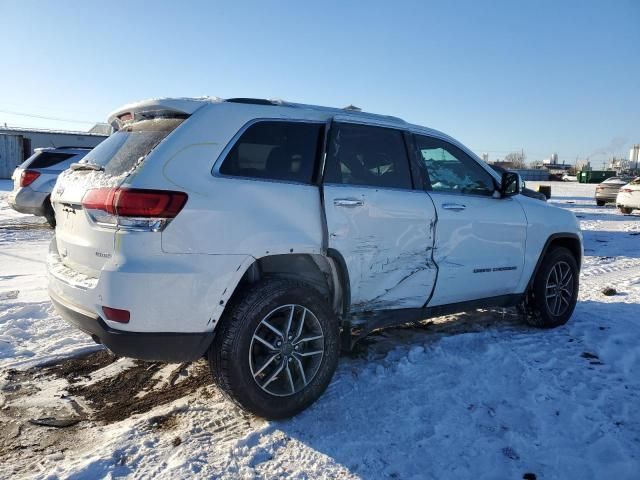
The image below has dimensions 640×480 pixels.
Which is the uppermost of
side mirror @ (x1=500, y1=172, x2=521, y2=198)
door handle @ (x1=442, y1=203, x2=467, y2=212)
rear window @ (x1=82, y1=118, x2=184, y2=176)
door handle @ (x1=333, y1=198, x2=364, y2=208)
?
rear window @ (x1=82, y1=118, x2=184, y2=176)

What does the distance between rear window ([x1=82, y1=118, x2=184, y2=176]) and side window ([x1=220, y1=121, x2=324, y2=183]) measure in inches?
16.3

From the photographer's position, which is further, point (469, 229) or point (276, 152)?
point (469, 229)

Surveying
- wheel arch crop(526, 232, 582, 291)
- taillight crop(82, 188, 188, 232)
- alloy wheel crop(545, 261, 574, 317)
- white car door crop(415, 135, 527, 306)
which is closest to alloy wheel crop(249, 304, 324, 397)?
taillight crop(82, 188, 188, 232)

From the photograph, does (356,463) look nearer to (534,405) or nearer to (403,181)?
(534,405)

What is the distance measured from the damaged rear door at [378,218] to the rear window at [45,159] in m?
9.61

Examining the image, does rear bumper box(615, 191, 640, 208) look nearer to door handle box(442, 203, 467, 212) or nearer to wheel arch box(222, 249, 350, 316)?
door handle box(442, 203, 467, 212)

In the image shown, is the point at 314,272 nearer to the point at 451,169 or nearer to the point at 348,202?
the point at 348,202

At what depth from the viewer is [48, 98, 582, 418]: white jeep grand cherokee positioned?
2.73 meters

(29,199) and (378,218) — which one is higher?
(378,218)

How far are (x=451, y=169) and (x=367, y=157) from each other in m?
0.98

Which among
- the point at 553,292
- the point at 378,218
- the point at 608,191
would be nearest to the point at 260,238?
the point at 378,218

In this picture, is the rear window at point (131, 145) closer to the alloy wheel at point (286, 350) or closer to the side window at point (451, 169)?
the alloy wheel at point (286, 350)

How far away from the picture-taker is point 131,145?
10.3 feet

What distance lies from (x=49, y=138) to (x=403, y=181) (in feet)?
117
